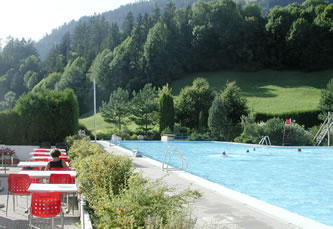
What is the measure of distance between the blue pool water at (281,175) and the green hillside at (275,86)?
77.7 feet

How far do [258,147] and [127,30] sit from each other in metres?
75.2

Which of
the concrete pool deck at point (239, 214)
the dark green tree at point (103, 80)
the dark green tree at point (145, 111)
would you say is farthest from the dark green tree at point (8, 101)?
the concrete pool deck at point (239, 214)

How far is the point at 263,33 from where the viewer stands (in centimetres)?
7094

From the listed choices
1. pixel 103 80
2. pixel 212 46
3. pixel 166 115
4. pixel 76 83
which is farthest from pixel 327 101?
pixel 76 83

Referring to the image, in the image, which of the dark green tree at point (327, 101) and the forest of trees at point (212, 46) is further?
the forest of trees at point (212, 46)

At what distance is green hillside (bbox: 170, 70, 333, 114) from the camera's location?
4916 cm

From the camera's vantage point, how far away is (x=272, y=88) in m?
59.2

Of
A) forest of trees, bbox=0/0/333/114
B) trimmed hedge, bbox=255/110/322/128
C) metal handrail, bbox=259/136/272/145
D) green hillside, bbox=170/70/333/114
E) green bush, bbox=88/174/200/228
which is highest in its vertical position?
forest of trees, bbox=0/0/333/114

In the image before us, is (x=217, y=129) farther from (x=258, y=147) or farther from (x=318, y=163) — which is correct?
(x=318, y=163)

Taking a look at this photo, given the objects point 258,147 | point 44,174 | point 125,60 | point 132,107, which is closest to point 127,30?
point 125,60

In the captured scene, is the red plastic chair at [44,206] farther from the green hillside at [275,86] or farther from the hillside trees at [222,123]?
the green hillside at [275,86]

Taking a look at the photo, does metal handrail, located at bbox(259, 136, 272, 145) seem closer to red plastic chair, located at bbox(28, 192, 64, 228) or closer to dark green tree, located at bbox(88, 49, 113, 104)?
red plastic chair, located at bbox(28, 192, 64, 228)

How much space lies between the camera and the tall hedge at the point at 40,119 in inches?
758

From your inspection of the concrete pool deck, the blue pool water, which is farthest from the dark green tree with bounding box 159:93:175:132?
the concrete pool deck
